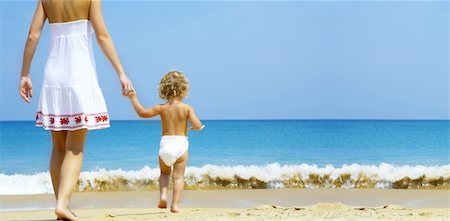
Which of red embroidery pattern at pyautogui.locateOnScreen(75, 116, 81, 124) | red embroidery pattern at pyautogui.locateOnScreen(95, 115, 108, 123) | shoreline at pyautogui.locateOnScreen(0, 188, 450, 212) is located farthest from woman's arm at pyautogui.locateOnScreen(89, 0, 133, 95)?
shoreline at pyautogui.locateOnScreen(0, 188, 450, 212)

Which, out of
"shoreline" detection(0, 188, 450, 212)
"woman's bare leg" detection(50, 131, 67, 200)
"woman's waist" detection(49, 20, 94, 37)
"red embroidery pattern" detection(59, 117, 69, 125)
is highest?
"woman's waist" detection(49, 20, 94, 37)

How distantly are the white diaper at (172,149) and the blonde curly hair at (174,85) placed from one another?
0.37m

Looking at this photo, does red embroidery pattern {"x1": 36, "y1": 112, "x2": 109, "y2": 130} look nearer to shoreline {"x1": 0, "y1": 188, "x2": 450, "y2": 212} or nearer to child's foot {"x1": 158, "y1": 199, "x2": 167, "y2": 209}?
child's foot {"x1": 158, "y1": 199, "x2": 167, "y2": 209}

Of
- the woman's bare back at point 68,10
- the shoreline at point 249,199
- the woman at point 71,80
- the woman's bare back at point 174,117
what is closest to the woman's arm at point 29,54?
the woman at point 71,80

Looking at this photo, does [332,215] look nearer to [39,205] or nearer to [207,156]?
[39,205]

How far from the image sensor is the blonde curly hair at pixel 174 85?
550cm

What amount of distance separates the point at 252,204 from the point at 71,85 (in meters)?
3.15

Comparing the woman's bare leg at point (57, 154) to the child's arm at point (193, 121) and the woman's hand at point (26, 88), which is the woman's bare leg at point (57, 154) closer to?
the woman's hand at point (26, 88)

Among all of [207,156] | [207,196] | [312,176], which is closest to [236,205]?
[207,196]

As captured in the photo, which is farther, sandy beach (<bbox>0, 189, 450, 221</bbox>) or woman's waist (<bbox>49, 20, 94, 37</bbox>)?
sandy beach (<bbox>0, 189, 450, 221</bbox>)

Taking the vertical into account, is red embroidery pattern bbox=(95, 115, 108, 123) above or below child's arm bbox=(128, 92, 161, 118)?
below

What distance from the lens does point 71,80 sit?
4.36 metres

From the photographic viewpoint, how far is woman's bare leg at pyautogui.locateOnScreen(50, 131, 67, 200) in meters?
4.58

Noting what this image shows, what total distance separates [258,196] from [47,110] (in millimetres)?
3569
